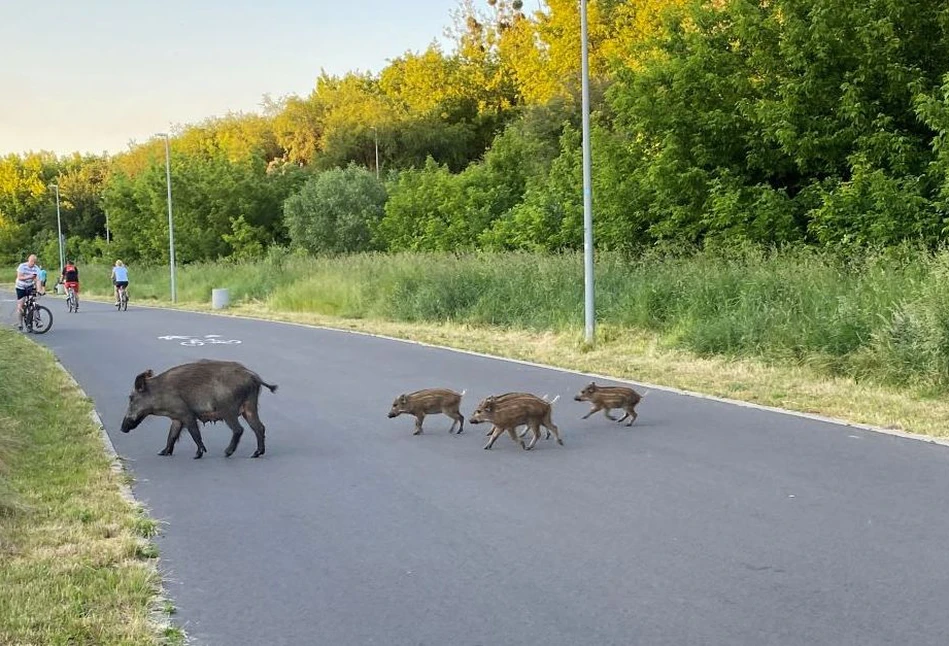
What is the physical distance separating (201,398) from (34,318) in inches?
684

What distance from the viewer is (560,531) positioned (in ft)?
21.7

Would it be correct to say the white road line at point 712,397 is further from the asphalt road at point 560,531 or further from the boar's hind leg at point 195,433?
the boar's hind leg at point 195,433

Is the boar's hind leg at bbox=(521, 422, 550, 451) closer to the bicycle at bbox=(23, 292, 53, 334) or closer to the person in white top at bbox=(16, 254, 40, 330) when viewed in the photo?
the person in white top at bbox=(16, 254, 40, 330)

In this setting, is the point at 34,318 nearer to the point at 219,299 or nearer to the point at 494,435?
the point at 219,299

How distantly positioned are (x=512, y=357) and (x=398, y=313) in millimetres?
9101

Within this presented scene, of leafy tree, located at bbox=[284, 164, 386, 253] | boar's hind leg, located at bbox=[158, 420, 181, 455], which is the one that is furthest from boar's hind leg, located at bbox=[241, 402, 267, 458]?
leafy tree, located at bbox=[284, 164, 386, 253]

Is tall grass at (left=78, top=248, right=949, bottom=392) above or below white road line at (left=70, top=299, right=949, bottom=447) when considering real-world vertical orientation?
above

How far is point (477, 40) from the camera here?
2635 inches

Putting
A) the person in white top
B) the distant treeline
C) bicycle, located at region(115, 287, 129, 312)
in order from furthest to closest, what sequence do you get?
1. bicycle, located at region(115, 287, 129, 312)
2. the person in white top
3. the distant treeline

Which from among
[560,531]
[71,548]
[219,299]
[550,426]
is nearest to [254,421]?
[550,426]

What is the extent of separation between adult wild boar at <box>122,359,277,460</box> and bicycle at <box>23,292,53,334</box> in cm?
1674

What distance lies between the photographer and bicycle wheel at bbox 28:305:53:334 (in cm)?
2450

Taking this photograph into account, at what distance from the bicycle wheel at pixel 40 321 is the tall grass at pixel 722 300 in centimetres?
765

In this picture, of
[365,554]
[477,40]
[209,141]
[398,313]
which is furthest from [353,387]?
[209,141]
